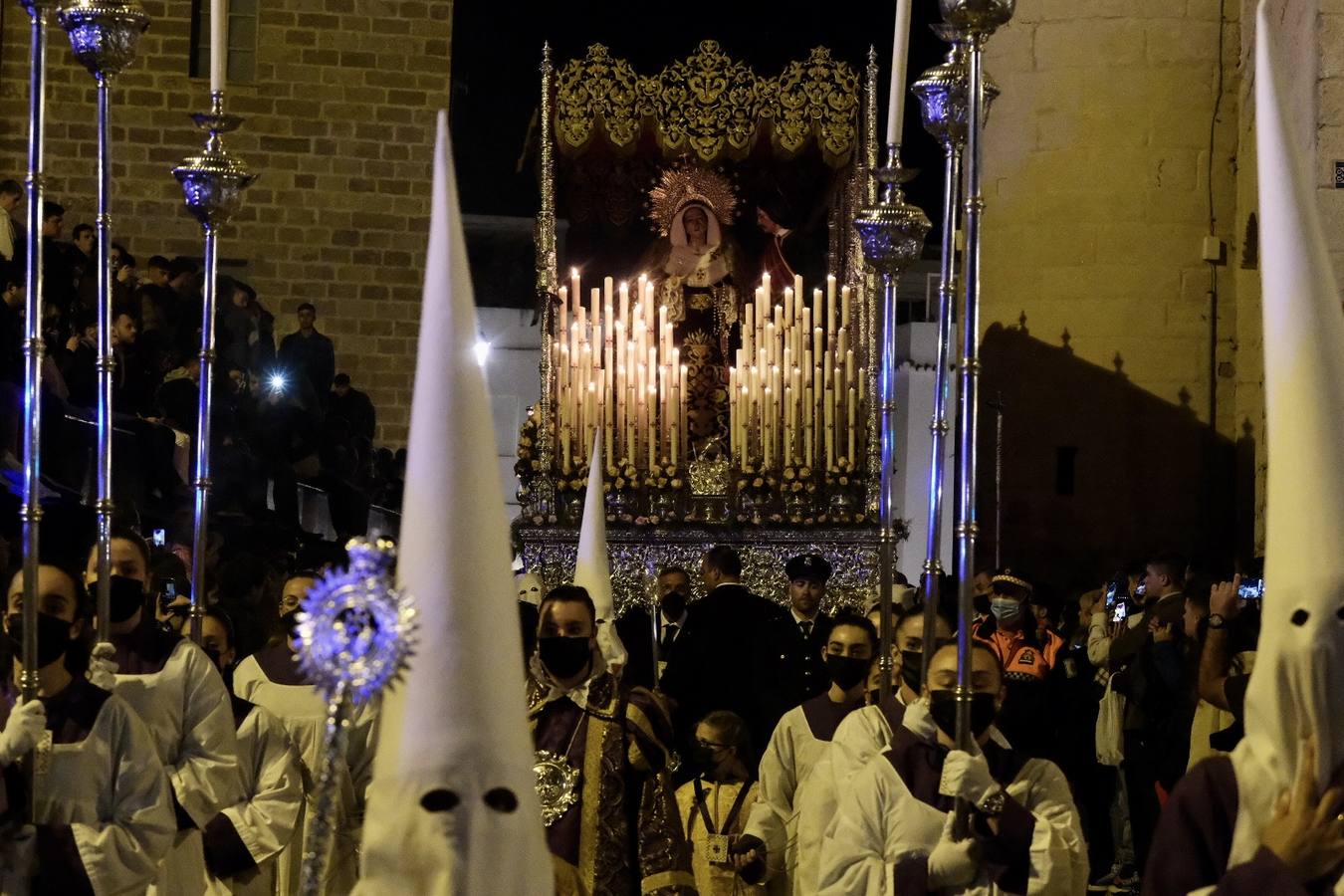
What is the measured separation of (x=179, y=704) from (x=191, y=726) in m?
0.08

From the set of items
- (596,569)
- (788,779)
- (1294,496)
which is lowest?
(788,779)

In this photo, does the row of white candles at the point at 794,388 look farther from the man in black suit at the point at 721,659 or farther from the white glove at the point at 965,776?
the white glove at the point at 965,776

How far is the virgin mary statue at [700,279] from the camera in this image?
43.9ft

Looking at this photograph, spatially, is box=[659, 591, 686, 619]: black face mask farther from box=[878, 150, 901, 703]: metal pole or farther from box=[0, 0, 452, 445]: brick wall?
box=[0, 0, 452, 445]: brick wall

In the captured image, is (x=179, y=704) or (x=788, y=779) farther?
(x=788, y=779)

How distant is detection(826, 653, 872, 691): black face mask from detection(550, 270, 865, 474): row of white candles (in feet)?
19.0

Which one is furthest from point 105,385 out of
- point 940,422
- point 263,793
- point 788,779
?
point 788,779

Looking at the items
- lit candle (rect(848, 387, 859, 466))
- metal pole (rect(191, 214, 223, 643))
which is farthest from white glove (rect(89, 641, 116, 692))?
lit candle (rect(848, 387, 859, 466))

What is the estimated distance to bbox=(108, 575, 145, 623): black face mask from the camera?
579 cm

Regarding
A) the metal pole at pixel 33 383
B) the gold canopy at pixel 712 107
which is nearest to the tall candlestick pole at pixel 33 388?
the metal pole at pixel 33 383

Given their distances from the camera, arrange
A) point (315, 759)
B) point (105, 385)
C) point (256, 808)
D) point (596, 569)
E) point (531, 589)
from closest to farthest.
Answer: point (105, 385), point (256, 808), point (315, 759), point (596, 569), point (531, 589)

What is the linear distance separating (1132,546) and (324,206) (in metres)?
8.16

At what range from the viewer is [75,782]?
4.83 m

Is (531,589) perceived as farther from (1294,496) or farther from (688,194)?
(1294,496)
